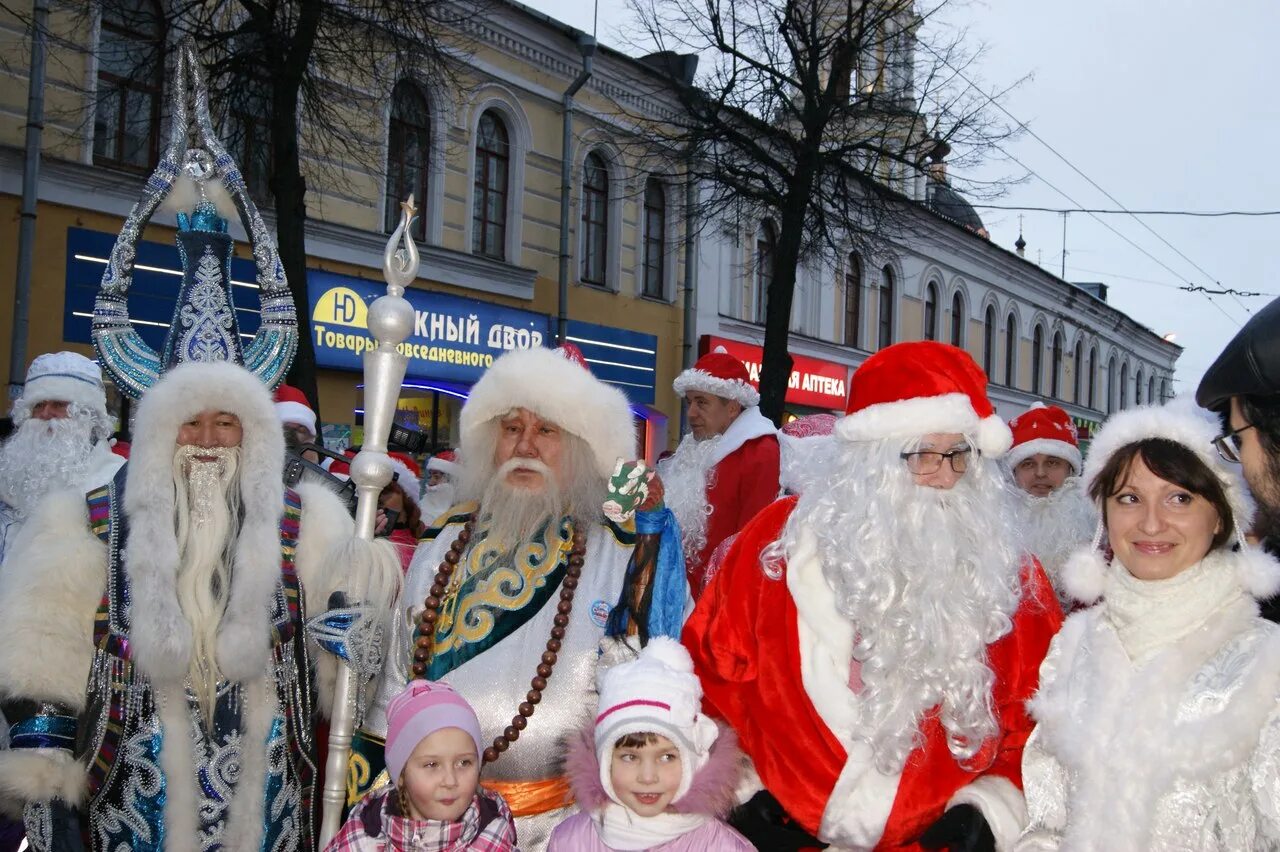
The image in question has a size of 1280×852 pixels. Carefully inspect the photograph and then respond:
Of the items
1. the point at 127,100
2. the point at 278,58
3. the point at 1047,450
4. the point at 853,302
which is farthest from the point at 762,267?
the point at 1047,450

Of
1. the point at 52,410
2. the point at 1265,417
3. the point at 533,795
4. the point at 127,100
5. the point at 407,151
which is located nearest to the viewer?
the point at 1265,417

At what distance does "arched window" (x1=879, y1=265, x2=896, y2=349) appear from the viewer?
25.0 meters

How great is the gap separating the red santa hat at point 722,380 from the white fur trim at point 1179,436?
13.9ft

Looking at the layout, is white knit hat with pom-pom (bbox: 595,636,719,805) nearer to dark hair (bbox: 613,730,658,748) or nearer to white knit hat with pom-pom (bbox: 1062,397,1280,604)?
dark hair (bbox: 613,730,658,748)

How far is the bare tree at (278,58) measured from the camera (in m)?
8.67

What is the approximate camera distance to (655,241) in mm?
18219

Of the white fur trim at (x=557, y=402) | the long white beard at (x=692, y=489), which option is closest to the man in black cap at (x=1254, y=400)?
the white fur trim at (x=557, y=402)

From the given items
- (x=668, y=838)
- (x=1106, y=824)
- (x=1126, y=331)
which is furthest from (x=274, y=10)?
(x=1126, y=331)

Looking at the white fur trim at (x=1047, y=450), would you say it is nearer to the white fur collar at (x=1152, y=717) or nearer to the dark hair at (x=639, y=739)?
the white fur collar at (x=1152, y=717)

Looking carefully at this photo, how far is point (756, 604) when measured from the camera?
10.1 feet

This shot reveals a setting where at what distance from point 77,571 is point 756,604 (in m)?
1.87

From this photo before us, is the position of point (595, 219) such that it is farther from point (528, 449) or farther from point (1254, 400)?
point (1254, 400)

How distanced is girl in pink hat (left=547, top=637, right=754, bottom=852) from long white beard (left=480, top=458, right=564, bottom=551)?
665mm

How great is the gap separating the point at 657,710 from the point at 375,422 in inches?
51.2
